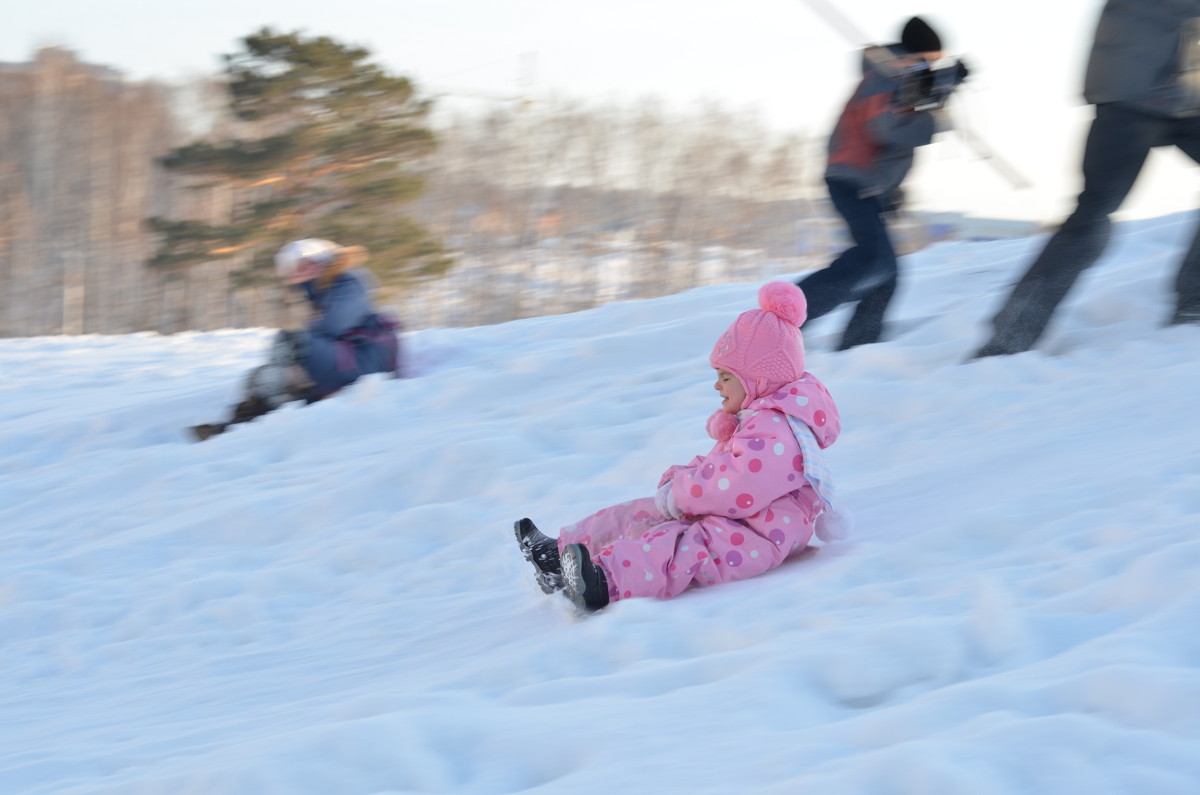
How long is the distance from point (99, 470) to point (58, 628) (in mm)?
1851

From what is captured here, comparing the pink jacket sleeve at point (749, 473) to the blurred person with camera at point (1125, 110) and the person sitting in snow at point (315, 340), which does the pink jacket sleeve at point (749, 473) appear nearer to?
the blurred person with camera at point (1125, 110)

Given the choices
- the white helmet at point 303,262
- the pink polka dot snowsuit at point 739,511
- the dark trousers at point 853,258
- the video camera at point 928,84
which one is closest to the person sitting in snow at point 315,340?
the white helmet at point 303,262

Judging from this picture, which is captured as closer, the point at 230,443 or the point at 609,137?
the point at 230,443

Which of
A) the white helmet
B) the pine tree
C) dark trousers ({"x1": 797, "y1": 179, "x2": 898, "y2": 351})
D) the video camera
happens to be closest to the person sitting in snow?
the white helmet

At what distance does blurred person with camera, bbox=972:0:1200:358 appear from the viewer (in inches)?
136

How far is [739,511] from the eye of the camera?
2.61 metres

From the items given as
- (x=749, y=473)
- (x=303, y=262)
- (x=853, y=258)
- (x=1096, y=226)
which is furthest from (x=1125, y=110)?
(x=303, y=262)

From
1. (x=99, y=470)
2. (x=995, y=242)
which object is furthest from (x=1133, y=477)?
(x=995, y=242)

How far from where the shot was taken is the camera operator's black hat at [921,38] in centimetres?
411

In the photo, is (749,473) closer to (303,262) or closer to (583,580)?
(583,580)

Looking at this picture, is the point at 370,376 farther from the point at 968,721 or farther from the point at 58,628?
the point at 968,721

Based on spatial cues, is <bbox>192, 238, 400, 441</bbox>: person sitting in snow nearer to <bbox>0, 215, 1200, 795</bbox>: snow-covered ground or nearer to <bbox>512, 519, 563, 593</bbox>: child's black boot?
<bbox>0, 215, 1200, 795</bbox>: snow-covered ground

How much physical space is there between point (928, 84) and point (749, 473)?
2046 mm

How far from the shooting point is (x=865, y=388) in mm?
4043
